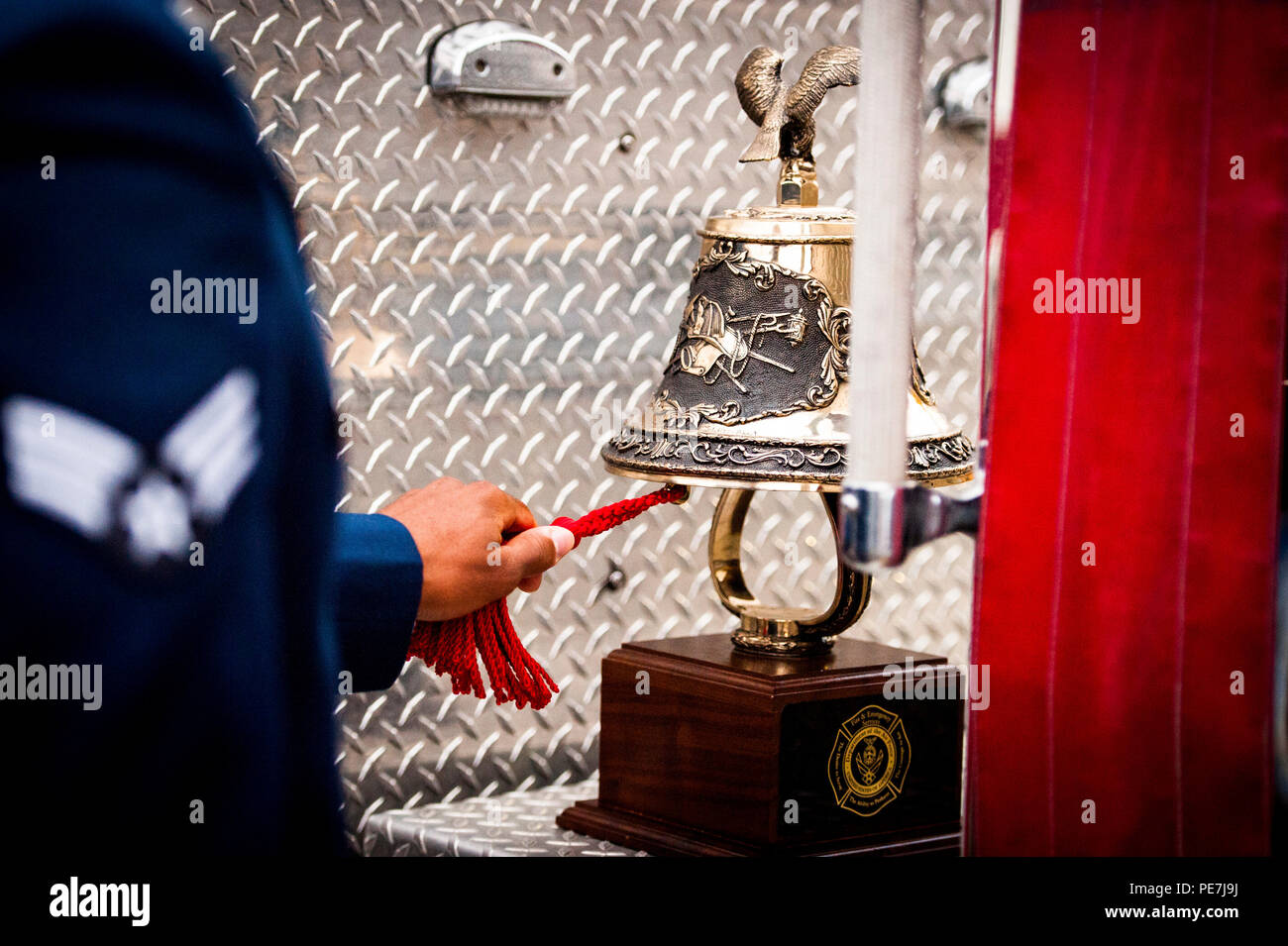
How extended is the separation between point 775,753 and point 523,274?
66cm

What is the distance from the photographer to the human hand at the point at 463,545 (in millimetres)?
1160

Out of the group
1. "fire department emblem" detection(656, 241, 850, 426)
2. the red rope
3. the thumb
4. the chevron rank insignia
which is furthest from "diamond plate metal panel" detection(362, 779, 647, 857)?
the chevron rank insignia

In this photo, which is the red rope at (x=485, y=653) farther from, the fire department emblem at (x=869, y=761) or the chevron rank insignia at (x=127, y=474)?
the chevron rank insignia at (x=127, y=474)

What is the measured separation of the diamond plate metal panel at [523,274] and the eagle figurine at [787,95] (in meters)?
0.34

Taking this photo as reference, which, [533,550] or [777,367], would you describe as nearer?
[533,550]

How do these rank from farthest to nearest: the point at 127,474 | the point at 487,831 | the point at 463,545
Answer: the point at 487,831
the point at 463,545
the point at 127,474

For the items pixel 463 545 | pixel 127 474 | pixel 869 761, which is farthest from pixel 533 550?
pixel 127 474

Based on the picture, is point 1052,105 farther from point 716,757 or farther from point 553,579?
point 553,579

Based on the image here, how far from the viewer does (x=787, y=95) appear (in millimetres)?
1467

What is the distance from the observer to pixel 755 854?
1.41 meters

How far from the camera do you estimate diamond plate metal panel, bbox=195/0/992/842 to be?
63.9 inches

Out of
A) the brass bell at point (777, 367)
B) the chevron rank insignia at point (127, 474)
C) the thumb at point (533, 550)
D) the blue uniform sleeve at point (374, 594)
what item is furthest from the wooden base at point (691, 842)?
the chevron rank insignia at point (127, 474)

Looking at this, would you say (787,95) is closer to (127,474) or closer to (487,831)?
(487,831)

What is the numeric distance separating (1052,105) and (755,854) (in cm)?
86
